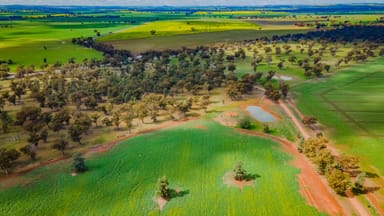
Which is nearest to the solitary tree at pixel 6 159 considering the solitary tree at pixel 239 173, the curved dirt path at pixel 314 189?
the solitary tree at pixel 239 173

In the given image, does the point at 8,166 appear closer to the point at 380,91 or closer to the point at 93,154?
the point at 93,154

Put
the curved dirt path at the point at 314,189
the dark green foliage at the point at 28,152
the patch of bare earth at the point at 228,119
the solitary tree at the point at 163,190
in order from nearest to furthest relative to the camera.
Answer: the curved dirt path at the point at 314,189 → the solitary tree at the point at 163,190 → the dark green foliage at the point at 28,152 → the patch of bare earth at the point at 228,119

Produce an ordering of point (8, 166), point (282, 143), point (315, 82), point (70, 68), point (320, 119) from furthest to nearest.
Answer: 1. point (70, 68)
2. point (315, 82)
3. point (320, 119)
4. point (282, 143)
5. point (8, 166)

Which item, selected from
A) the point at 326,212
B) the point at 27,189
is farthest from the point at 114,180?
the point at 326,212

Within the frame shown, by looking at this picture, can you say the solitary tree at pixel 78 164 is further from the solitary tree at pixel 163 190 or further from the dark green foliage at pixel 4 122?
the dark green foliage at pixel 4 122

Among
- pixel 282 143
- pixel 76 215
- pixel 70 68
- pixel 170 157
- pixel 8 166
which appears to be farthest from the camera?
pixel 70 68

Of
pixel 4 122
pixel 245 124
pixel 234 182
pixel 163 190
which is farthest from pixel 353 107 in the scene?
pixel 4 122
